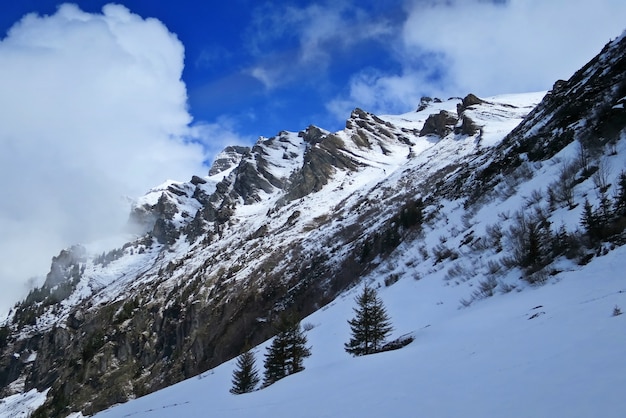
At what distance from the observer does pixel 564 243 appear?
11336mm

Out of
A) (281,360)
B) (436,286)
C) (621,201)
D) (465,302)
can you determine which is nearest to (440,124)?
(436,286)

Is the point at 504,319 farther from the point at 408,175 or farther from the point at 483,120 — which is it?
the point at 483,120

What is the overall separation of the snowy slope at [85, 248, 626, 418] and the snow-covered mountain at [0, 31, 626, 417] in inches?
1.6

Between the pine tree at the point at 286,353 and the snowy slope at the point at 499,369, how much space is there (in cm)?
478

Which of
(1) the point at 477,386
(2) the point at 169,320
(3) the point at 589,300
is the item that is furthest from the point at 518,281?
(2) the point at 169,320

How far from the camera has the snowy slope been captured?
444 centimetres

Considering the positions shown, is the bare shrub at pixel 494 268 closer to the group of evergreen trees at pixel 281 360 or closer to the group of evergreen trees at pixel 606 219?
the group of evergreen trees at pixel 606 219

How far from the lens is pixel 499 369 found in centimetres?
578

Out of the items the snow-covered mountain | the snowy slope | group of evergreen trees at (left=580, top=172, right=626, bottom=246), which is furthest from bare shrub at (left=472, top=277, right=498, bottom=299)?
group of evergreen trees at (left=580, top=172, right=626, bottom=246)

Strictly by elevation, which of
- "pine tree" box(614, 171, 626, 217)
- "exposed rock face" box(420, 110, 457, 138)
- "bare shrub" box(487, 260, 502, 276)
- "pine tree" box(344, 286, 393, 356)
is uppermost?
"exposed rock face" box(420, 110, 457, 138)

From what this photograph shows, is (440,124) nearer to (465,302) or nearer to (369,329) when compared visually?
(369,329)

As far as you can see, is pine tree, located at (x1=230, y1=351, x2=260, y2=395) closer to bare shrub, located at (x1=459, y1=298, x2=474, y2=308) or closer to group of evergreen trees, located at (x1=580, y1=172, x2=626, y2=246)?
bare shrub, located at (x1=459, y1=298, x2=474, y2=308)

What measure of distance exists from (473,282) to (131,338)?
238ft

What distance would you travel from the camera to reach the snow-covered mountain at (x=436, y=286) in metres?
6.23
